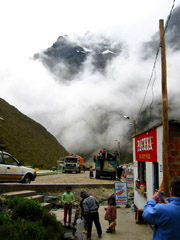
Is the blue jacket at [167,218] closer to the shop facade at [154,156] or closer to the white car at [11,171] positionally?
the shop facade at [154,156]

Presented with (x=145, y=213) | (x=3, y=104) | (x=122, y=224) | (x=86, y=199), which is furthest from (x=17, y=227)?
(x=3, y=104)

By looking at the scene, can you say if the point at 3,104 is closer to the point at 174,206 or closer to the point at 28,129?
the point at 28,129

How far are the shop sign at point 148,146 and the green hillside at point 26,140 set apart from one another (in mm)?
44157

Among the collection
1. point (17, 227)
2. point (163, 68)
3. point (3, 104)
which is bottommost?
point (17, 227)

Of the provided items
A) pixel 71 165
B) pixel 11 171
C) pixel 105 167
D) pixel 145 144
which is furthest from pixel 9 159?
pixel 71 165

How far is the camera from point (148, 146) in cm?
968

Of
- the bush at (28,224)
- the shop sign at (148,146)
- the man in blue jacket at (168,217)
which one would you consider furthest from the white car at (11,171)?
the man in blue jacket at (168,217)

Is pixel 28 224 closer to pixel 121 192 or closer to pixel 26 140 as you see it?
pixel 121 192

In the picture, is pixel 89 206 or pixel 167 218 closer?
pixel 167 218

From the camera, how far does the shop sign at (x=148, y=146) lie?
8.74 metres

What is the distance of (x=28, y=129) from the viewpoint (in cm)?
7062

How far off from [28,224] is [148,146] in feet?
17.6

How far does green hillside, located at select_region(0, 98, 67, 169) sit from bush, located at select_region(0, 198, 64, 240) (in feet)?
154

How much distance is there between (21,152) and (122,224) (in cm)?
4862
